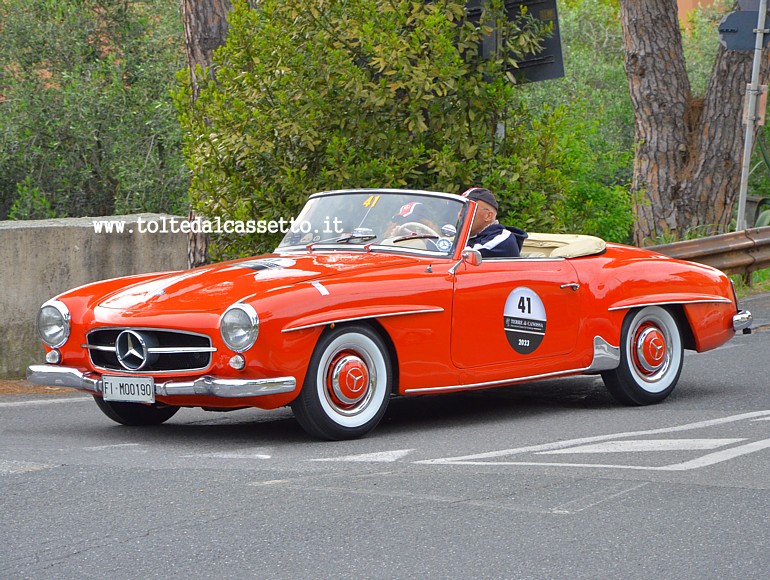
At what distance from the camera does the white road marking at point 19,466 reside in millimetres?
6080

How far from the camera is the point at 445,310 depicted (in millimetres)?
7285

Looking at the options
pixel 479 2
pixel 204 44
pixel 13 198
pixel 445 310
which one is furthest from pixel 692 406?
pixel 13 198

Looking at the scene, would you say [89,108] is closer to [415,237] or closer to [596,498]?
[415,237]

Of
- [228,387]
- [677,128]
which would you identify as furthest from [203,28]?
[677,128]

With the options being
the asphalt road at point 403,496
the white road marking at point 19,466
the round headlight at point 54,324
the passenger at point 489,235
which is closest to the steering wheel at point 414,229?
the passenger at point 489,235

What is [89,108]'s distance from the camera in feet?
58.7

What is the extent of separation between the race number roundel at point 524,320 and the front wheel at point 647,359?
72cm

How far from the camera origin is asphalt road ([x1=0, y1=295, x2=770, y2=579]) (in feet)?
14.9

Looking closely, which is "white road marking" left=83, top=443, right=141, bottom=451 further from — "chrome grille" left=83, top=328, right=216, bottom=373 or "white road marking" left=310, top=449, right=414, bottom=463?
"white road marking" left=310, top=449, right=414, bottom=463

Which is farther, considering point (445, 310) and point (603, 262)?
point (603, 262)

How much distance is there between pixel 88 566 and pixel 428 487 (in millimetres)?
1686

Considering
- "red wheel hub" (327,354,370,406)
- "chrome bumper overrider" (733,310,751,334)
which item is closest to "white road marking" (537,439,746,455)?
"red wheel hub" (327,354,370,406)

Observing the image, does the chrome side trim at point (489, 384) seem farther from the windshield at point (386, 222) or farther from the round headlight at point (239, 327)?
the round headlight at point (239, 327)

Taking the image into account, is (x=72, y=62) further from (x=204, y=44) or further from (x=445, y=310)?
(x=445, y=310)
